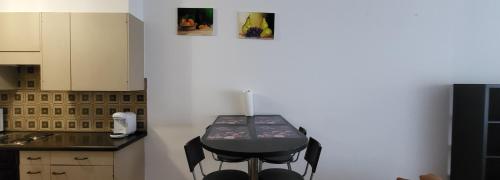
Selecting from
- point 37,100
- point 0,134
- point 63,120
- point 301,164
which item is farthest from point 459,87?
point 0,134

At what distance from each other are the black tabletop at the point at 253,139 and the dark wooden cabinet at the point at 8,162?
1.41 metres

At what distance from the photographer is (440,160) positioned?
2.70m

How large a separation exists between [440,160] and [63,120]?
11.5ft

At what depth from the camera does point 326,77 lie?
2613mm

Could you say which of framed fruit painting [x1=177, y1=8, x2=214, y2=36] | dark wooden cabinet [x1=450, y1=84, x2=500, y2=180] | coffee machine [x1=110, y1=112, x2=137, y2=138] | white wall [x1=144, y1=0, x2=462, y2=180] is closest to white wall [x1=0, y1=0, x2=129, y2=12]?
white wall [x1=144, y1=0, x2=462, y2=180]

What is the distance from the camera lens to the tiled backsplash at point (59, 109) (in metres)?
2.53

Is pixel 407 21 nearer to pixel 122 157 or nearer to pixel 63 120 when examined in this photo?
pixel 122 157

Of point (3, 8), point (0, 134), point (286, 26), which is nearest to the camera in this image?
point (3, 8)

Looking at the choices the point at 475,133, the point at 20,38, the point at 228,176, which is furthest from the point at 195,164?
the point at 475,133

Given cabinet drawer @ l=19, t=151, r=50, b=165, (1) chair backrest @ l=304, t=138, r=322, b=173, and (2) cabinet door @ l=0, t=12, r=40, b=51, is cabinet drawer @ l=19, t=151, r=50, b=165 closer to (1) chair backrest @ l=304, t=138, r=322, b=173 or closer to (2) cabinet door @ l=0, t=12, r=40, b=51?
(2) cabinet door @ l=0, t=12, r=40, b=51

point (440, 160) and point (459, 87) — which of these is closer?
point (459, 87)

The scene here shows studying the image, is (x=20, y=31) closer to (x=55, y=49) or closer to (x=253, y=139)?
(x=55, y=49)

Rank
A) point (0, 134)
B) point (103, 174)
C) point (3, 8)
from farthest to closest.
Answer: point (0, 134), point (3, 8), point (103, 174)

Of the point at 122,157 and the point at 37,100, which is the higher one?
the point at 37,100
